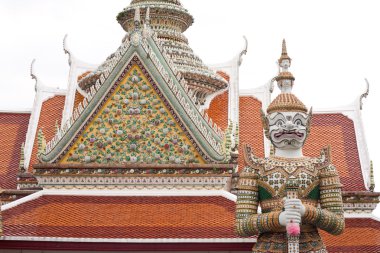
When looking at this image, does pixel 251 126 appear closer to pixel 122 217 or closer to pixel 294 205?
pixel 122 217

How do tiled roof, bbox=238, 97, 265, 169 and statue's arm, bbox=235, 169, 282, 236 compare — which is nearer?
statue's arm, bbox=235, 169, 282, 236

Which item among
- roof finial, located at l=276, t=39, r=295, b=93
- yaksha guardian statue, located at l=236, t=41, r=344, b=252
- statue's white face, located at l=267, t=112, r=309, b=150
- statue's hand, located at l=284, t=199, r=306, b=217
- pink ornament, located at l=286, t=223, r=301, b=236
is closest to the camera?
pink ornament, located at l=286, t=223, r=301, b=236

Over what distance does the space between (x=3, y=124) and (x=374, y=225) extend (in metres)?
6.08

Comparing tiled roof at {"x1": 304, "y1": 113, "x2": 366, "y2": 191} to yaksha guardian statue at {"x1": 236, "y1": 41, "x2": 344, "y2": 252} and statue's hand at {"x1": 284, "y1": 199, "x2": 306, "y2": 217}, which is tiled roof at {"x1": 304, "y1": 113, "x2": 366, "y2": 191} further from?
statue's hand at {"x1": 284, "y1": 199, "x2": 306, "y2": 217}

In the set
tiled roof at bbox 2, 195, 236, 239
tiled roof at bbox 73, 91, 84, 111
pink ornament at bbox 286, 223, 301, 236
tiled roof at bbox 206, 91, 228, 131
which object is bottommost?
pink ornament at bbox 286, 223, 301, 236

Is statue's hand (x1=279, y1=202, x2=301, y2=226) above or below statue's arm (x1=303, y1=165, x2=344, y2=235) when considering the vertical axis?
below

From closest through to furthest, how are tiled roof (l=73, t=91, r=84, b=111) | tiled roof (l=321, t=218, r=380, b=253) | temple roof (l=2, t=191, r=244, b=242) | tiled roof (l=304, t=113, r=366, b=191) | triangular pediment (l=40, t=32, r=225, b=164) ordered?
1. temple roof (l=2, t=191, r=244, b=242)
2. tiled roof (l=321, t=218, r=380, b=253)
3. triangular pediment (l=40, t=32, r=225, b=164)
4. tiled roof (l=304, t=113, r=366, b=191)
5. tiled roof (l=73, t=91, r=84, b=111)

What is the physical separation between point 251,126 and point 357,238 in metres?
3.51

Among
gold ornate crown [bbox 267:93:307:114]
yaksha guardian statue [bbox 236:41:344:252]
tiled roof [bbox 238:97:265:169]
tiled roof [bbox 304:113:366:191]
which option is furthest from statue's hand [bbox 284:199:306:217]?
tiled roof [bbox 238:97:265:169]

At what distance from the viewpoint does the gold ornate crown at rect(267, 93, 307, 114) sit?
7121 mm

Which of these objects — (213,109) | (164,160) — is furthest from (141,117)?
(213,109)

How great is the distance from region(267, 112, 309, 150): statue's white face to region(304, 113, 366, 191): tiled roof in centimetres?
478

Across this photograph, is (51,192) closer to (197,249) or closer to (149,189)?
(149,189)

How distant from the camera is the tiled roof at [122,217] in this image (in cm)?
849
